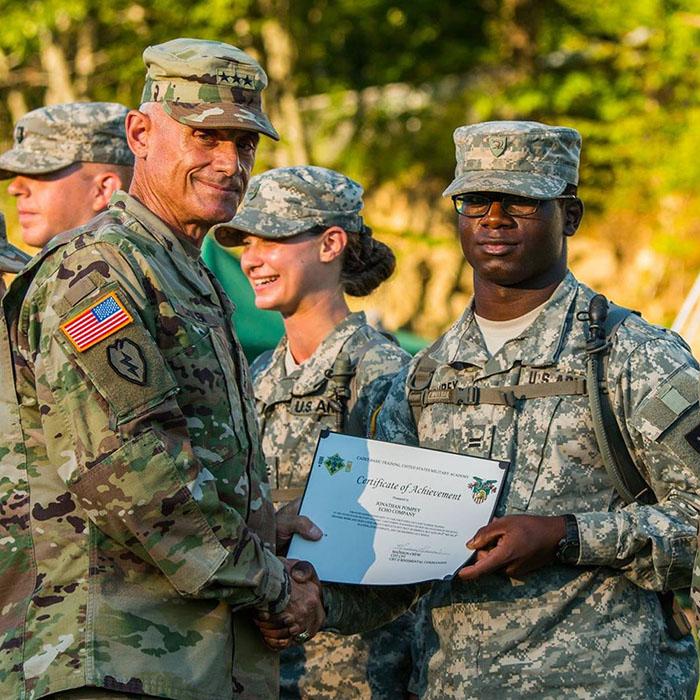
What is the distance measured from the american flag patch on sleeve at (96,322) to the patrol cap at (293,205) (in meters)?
2.09

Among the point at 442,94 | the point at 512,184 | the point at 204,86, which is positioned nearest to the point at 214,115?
the point at 204,86

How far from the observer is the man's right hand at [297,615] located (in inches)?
153

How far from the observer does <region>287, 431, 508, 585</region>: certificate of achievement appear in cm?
437

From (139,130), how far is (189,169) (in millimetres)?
182

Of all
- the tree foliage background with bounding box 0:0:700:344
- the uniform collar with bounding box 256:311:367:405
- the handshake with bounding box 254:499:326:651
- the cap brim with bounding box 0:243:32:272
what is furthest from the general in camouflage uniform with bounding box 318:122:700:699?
the tree foliage background with bounding box 0:0:700:344

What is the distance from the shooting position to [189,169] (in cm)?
395

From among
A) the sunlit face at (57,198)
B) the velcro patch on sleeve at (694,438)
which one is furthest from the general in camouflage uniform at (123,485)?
the sunlit face at (57,198)

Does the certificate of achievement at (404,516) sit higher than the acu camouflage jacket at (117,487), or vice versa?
the acu camouflage jacket at (117,487)

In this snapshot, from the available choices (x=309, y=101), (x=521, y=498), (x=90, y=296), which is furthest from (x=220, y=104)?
(x=309, y=101)

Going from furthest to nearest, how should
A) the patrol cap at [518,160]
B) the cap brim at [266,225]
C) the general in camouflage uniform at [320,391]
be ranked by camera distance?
the cap brim at [266,225] → the general in camouflage uniform at [320,391] → the patrol cap at [518,160]

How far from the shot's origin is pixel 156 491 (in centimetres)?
352

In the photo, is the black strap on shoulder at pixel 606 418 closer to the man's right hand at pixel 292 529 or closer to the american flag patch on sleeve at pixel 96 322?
the man's right hand at pixel 292 529

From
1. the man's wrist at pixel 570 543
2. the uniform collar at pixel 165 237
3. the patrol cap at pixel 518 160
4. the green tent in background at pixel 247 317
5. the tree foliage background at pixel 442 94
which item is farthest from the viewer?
the tree foliage background at pixel 442 94

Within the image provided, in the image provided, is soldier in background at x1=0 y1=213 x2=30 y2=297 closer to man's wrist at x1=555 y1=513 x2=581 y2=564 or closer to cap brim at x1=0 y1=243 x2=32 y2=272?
cap brim at x1=0 y1=243 x2=32 y2=272
